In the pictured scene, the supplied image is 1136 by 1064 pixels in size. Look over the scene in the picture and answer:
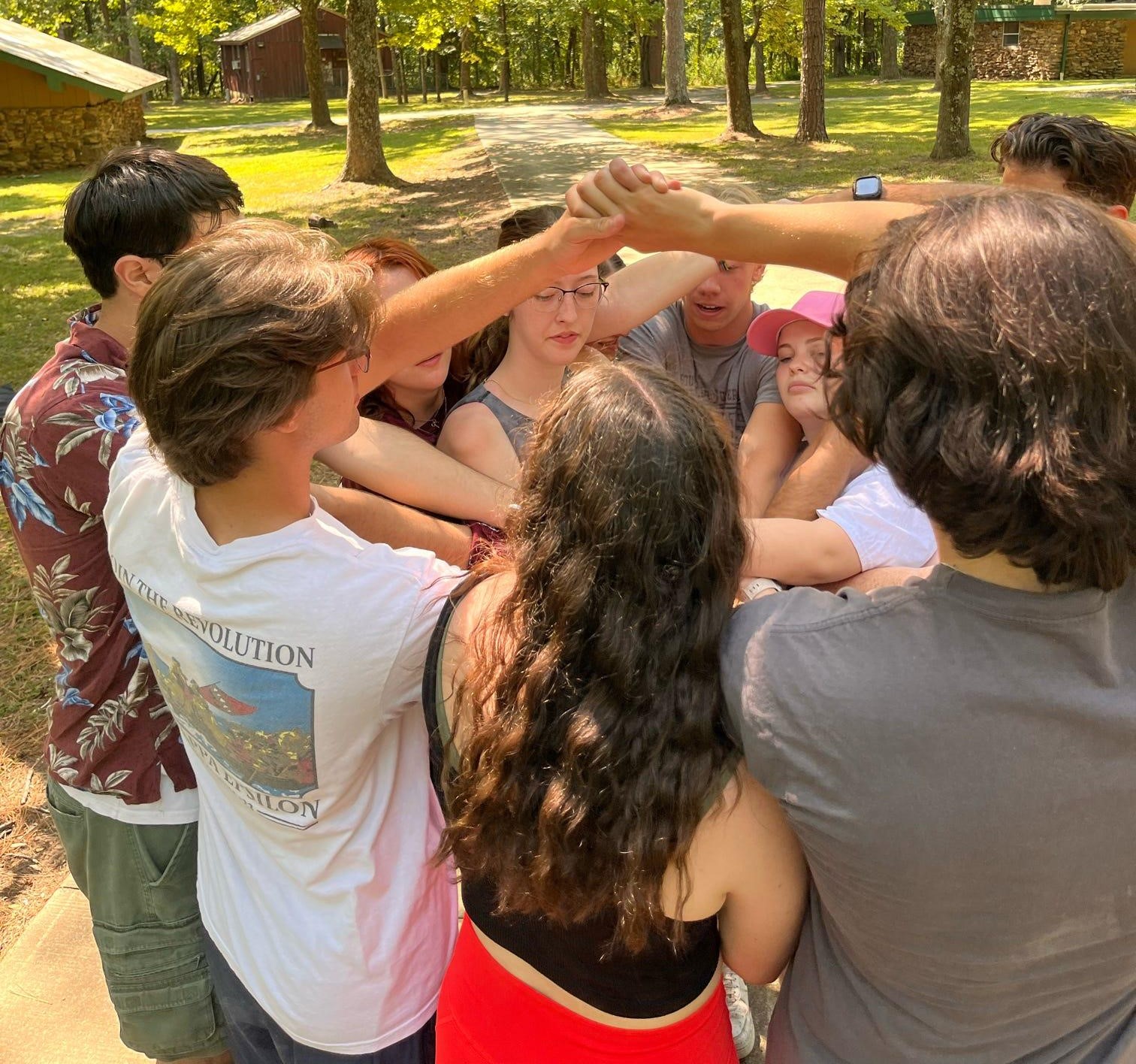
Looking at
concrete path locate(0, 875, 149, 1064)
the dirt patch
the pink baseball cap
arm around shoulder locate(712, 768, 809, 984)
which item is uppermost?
the pink baseball cap

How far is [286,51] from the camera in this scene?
48.8 metres

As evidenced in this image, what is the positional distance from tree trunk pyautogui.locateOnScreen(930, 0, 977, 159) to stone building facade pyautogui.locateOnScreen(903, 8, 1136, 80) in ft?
82.7

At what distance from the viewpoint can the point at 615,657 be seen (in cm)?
120

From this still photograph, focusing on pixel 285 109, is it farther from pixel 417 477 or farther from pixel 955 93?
pixel 417 477

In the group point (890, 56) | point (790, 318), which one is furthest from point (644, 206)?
point (890, 56)

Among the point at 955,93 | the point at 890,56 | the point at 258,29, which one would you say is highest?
the point at 258,29

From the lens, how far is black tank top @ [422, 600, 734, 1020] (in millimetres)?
1376

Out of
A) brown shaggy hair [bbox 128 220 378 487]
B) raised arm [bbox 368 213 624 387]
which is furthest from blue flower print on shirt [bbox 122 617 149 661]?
raised arm [bbox 368 213 624 387]

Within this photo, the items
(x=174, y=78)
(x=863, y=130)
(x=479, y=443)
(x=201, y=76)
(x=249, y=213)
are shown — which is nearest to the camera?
(x=479, y=443)

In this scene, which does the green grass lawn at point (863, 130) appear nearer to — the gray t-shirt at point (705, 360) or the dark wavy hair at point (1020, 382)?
the gray t-shirt at point (705, 360)

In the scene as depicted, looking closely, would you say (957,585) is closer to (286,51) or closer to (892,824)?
(892,824)

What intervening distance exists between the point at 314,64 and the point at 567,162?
33.4ft

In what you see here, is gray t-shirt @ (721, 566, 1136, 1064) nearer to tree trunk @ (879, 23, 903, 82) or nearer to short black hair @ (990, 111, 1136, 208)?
short black hair @ (990, 111, 1136, 208)

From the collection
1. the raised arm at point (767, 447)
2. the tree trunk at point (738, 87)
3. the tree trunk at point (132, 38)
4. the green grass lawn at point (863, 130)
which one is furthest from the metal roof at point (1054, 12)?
the raised arm at point (767, 447)
